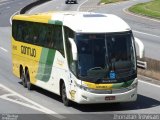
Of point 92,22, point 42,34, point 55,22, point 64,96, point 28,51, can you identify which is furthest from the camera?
point 28,51

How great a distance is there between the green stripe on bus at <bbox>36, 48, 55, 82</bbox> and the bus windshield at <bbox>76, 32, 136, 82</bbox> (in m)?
2.59

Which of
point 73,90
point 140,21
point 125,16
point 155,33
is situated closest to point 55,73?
point 73,90

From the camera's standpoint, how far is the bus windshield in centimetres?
1839

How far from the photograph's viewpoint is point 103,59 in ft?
60.6

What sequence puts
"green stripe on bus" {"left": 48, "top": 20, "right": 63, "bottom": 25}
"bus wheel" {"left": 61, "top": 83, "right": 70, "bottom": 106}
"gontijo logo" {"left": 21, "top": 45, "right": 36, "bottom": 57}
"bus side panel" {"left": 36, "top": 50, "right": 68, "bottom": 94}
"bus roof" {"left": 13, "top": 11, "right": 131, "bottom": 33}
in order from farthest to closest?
"gontijo logo" {"left": 21, "top": 45, "right": 36, "bottom": 57} < "green stripe on bus" {"left": 48, "top": 20, "right": 63, "bottom": 25} < "bus side panel" {"left": 36, "top": 50, "right": 68, "bottom": 94} < "bus wheel" {"left": 61, "top": 83, "right": 70, "bottom": 106} < "bus roof" {"left": 13, "top": 11, "right": 131, "bottom": 33}

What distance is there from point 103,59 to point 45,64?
12.7ft

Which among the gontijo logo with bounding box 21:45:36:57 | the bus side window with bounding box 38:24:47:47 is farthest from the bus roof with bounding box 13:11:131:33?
the gontijo logo with bounding box 21:45:36:57

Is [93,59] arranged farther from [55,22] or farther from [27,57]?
[27,57]

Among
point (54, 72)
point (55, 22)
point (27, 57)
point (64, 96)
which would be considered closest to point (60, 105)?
point (64, 96)

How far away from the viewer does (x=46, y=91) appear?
77.4 feet

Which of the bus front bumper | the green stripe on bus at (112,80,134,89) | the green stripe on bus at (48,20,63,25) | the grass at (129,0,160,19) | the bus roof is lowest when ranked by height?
the grass at (129,0,160,19)

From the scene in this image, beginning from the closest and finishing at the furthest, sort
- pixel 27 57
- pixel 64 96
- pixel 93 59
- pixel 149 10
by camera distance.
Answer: pixel 93 59, pixel 64 96, pixel 27 57, pixel 149 10

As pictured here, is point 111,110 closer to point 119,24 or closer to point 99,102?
point 99,102

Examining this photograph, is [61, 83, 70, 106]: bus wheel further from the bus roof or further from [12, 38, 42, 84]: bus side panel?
[12, 38, 42, 84]: bus side panel
